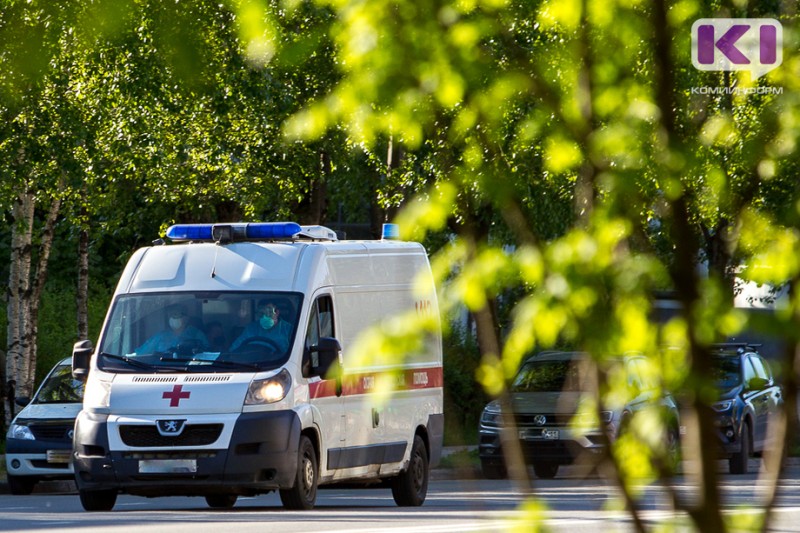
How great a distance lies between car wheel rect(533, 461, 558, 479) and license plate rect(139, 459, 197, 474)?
944 cm

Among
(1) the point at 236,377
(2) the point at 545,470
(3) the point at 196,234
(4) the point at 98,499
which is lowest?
(2) the point at 545,470

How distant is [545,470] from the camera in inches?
907

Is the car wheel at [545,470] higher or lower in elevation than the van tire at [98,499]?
lower

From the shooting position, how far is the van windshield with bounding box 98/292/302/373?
14.2 meters

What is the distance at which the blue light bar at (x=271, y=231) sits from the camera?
49.6 ft

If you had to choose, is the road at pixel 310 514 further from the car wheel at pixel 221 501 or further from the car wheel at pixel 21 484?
the car wheel at pixel 21 484

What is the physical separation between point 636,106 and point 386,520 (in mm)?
10329

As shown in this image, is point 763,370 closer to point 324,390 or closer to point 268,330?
point 268,330

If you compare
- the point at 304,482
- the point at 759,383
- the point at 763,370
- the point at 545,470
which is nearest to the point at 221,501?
the point at 304,482

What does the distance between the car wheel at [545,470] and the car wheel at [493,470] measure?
17.4 inches

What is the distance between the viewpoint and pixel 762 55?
11.8 ft

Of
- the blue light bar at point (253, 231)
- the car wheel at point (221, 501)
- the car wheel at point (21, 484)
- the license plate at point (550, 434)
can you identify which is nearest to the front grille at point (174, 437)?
the car wheel at point (221, 501)

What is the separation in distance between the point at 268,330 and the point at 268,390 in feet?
2.16

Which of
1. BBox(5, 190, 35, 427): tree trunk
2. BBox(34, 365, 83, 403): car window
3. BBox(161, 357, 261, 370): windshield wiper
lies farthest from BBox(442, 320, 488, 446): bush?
BBox(161, 357, 261, 370): windshield wiper
